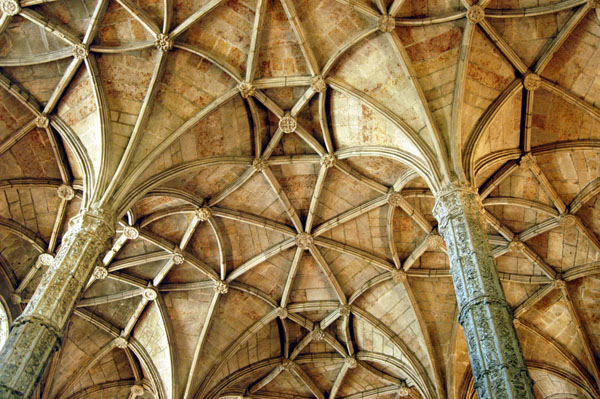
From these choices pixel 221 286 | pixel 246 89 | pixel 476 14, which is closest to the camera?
pixel 476 14

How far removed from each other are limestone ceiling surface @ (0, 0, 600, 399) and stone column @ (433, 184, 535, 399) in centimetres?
114

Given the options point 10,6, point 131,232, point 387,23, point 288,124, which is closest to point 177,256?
point 131,232

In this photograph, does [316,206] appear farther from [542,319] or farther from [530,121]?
[542,319]

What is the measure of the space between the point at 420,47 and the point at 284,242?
7639 millimetres

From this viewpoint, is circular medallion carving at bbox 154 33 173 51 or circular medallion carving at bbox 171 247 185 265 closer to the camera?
circular medallion carving at bbox 154 33 173 51

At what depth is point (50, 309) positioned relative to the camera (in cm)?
1062

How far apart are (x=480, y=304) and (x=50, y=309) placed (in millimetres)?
7528

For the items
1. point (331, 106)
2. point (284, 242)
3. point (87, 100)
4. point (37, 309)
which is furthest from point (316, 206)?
point (37, 309)

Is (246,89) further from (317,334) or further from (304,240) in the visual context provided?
(317,334)

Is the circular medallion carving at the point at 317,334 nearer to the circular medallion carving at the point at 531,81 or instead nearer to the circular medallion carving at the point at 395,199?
the circular medallion carving at the point at 395,199

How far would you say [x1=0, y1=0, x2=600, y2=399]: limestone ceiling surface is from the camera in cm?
1460

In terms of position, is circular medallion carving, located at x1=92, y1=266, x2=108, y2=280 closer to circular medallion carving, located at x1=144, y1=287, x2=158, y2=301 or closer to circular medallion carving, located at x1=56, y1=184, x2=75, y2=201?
circular medallion carving, located at x1=144, y1=287, x2=158, y2=301

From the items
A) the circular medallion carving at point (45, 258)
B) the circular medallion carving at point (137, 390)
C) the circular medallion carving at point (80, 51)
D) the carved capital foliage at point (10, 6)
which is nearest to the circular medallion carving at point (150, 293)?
the circular medallion carving at point (45, 258)

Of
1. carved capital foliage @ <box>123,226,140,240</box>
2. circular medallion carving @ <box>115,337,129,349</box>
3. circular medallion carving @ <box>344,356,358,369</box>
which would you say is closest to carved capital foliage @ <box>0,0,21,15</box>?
carved capital foliage @ <box>123,226,140,240</box>
